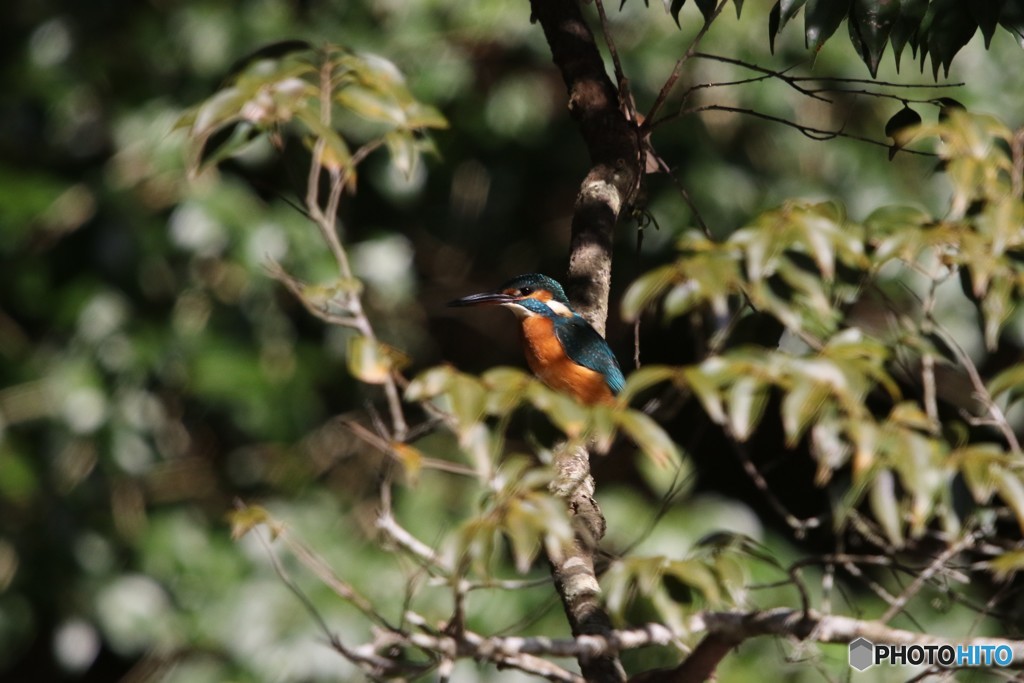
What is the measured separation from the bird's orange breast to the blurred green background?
0.74 m

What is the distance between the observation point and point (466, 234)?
4.93m

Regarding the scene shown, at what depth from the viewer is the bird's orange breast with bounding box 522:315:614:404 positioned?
3189 millimetres

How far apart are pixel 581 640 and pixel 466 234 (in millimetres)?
3530

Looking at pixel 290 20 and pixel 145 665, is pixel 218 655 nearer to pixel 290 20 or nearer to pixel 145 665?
pixel 145 665

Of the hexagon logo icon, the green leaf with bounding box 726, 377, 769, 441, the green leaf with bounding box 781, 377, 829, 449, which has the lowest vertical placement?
the hexagon logo icon

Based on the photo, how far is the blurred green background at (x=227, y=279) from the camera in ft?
12.5

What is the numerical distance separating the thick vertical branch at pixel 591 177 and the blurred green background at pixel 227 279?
57.0 inches

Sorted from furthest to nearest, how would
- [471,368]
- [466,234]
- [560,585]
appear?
1. [471,368]
2. [466,234]
3. [560,585]

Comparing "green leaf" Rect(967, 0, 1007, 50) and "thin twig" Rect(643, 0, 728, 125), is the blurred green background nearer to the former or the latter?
"thin twig" Rect(643, 0, 728, 125)

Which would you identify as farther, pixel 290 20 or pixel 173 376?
pixel 290 20

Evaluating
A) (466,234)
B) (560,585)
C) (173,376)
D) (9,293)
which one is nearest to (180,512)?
(173,376)

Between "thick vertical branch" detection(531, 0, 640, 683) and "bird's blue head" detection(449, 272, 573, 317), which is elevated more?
Result: "thick vertical branch" detection(531, 0, 640, 683)

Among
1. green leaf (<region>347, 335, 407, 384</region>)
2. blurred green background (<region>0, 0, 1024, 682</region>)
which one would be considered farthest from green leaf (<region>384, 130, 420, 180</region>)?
blurred green background (<region>0, 0, 1024, 682</region>)

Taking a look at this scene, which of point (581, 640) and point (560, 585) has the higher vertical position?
point (581, 640)
